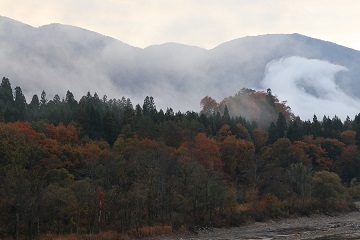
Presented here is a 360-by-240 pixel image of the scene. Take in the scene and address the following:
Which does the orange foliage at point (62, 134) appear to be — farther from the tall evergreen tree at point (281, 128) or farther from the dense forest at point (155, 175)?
the tall evergreen tree at point (281, 128)

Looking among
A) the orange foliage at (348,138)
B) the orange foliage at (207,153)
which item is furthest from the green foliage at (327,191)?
the orange foliage at (348,138)

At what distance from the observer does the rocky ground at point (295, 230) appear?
56.0 metres

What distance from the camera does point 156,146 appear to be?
84375 millimetres

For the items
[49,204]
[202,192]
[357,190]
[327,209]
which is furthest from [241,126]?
[49,204]

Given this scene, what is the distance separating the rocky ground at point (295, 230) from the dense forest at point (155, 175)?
6.80 ft

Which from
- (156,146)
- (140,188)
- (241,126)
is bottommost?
(140,188)

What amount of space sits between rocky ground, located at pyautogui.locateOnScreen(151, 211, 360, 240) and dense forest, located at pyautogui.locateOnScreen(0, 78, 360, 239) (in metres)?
2.07

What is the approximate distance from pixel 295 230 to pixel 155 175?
21.8m

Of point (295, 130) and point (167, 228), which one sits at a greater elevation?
point (295, 130)

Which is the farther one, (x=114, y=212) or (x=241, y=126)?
(x=241, y=126)

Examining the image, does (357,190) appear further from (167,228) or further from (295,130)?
(167,228)

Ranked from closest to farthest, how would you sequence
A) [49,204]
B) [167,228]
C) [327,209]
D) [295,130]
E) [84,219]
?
[49,204]
[84,219]
[167,228]
[327,209]
[295,130]

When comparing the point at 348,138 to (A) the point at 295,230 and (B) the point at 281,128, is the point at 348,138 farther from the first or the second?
(A) the point at 295,230

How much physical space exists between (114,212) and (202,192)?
1392 centimetres
